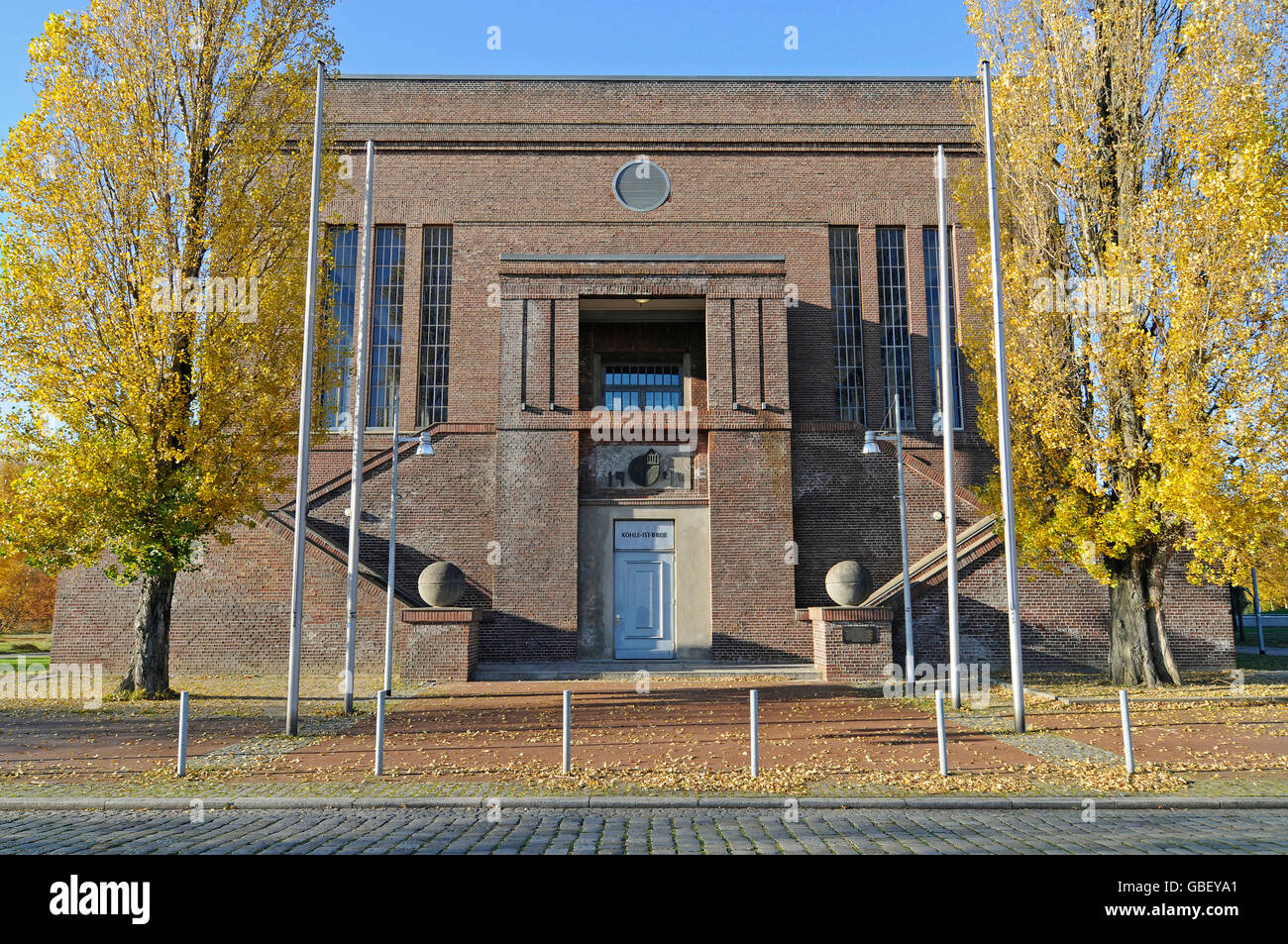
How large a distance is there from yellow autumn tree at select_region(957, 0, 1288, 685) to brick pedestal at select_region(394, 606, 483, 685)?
12.1m

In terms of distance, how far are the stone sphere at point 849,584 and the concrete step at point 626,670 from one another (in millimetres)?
1830

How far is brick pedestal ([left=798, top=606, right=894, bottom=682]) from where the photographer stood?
1781cm

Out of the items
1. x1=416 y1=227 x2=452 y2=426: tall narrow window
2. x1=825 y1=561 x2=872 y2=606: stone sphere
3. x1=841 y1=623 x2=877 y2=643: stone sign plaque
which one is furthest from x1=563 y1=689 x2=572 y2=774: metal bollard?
x1=416 y1=227 x2=452 y2=426: tall narrow window

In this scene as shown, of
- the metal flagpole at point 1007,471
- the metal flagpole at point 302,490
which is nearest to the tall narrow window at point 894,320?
the metal flagpole at point 1007,471

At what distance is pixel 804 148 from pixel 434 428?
47.2ft

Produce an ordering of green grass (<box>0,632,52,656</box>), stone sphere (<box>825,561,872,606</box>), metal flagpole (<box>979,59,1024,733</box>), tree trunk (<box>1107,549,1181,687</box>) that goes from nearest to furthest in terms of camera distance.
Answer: metal flagpole (<box>979,59,1024,733</box>) < tree trunk (<box>1107,549,1181,687</box>) < stone sphere (<box>825,561,872,606</box>) < green grass (<box>0,632,52,656</box>)

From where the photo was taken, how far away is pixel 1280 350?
13195 millimetres

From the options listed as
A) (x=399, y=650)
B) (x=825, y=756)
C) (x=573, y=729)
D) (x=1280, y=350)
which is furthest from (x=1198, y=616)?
(x=399, y=650)

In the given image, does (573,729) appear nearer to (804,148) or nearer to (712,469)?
(712,469)

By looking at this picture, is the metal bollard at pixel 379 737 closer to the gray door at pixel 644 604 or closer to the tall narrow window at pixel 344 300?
the gray door at pixel 644 604

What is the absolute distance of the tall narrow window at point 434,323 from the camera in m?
24.2

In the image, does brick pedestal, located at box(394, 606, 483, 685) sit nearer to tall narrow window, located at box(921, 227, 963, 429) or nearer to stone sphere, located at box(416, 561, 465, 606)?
stone sphere, located at box(416, 561, 465, 606)

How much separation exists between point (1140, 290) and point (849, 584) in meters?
8.56

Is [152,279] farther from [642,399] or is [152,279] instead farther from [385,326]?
[642,399]
